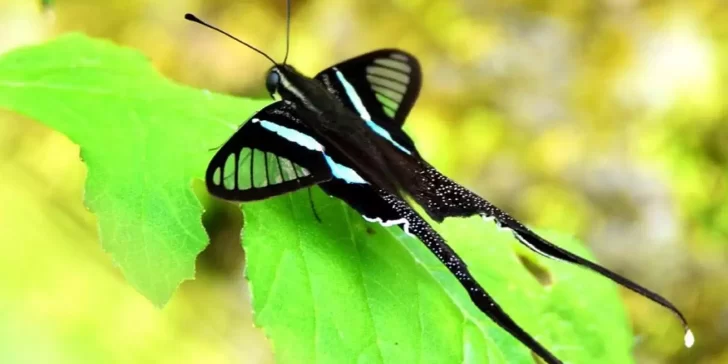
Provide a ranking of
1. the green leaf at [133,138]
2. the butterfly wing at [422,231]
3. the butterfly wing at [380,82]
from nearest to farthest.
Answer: the butterfly wing at [422,231], the green leaf at [133,138], the butterfly wing at [380,82]

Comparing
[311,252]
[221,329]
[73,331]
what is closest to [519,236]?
[311,252]

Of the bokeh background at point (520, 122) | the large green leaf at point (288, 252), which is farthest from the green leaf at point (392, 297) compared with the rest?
the bokeh background at point (520, 122)

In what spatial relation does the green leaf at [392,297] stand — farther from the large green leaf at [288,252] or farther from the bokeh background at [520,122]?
the bokeh background at [520,122]

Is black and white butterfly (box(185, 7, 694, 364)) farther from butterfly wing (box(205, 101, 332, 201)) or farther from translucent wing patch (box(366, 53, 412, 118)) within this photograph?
translucent wing patch (box(366, 53, 412, 118))

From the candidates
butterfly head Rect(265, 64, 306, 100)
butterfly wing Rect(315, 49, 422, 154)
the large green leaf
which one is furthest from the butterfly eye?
butterfly wing Rect(315, 49, 422, 154)

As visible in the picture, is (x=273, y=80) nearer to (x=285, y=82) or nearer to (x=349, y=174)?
(x=285, y=82)

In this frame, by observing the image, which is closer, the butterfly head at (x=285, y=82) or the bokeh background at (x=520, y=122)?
the butterfly head at (x=285, y=82)

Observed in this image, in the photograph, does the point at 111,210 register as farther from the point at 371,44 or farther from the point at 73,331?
the point at 371,44

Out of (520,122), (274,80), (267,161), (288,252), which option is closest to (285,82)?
(274,80)
